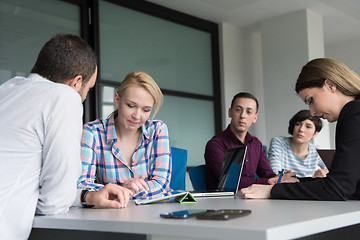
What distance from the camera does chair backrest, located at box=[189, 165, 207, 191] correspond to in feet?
8.57

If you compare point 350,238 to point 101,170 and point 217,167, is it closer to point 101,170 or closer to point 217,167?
point 101,170

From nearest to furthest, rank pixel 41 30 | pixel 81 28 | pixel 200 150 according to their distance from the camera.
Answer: pixel 41 30 → pixel 81 28 → pixel 200 150

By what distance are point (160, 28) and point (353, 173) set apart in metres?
4.29

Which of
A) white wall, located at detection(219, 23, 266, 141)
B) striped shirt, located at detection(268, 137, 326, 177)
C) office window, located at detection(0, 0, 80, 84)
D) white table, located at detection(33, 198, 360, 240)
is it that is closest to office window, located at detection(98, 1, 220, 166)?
white wall, located at detection(219, 23, 266, 141)

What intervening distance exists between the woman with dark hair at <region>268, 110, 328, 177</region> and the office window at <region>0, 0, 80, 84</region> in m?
2.46

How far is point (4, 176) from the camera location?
116 cm

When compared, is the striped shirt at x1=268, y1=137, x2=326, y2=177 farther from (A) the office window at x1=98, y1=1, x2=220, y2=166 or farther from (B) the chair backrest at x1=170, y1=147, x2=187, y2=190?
(A) the office window at x1=98, y1=1, x2=220, y2=166

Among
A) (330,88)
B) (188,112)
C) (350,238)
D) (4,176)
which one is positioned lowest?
(350,238)

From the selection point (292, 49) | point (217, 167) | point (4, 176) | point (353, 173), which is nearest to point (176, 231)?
point (4, 176)

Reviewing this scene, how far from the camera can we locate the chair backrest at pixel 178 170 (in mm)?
2322

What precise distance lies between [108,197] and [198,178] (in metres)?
1.30

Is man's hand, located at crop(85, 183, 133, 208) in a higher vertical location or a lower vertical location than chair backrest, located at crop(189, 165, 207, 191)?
lower

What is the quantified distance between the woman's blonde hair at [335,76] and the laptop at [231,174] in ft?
1.49

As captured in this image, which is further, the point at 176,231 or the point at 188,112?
the point at 188,112
